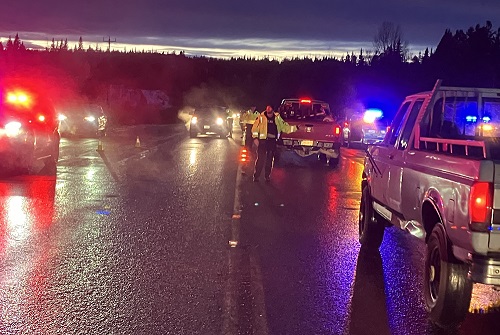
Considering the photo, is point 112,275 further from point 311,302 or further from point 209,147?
point 209,147

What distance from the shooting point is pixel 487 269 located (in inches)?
205

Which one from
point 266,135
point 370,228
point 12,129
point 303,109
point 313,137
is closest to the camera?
Answer: point 370,228

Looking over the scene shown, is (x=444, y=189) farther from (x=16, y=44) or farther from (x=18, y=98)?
(x=16, y=44)

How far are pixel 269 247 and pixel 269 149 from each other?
7.34 meters

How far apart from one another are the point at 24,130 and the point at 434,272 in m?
11.4

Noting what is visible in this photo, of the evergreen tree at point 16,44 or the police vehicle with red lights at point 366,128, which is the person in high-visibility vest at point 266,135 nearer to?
the police vehicle with red lights at point 366,128

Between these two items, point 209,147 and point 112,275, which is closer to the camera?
point 112,275

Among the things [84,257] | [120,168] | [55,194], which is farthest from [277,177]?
[84,257]

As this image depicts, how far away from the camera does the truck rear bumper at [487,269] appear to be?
205 inches

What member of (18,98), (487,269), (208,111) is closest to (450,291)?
(487,269)

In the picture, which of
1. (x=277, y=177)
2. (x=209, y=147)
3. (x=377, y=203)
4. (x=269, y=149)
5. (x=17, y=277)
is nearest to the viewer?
(x=17, y=277)

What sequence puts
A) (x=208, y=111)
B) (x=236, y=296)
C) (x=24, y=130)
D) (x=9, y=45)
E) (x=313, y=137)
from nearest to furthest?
(x=236, y=296) < (x=24, y=130) < (x=313, y=137) < (x=208, y=111) < (x=9, y=45)

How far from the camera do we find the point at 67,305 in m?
6.09

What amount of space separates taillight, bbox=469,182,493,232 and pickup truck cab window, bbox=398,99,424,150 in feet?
8.08
